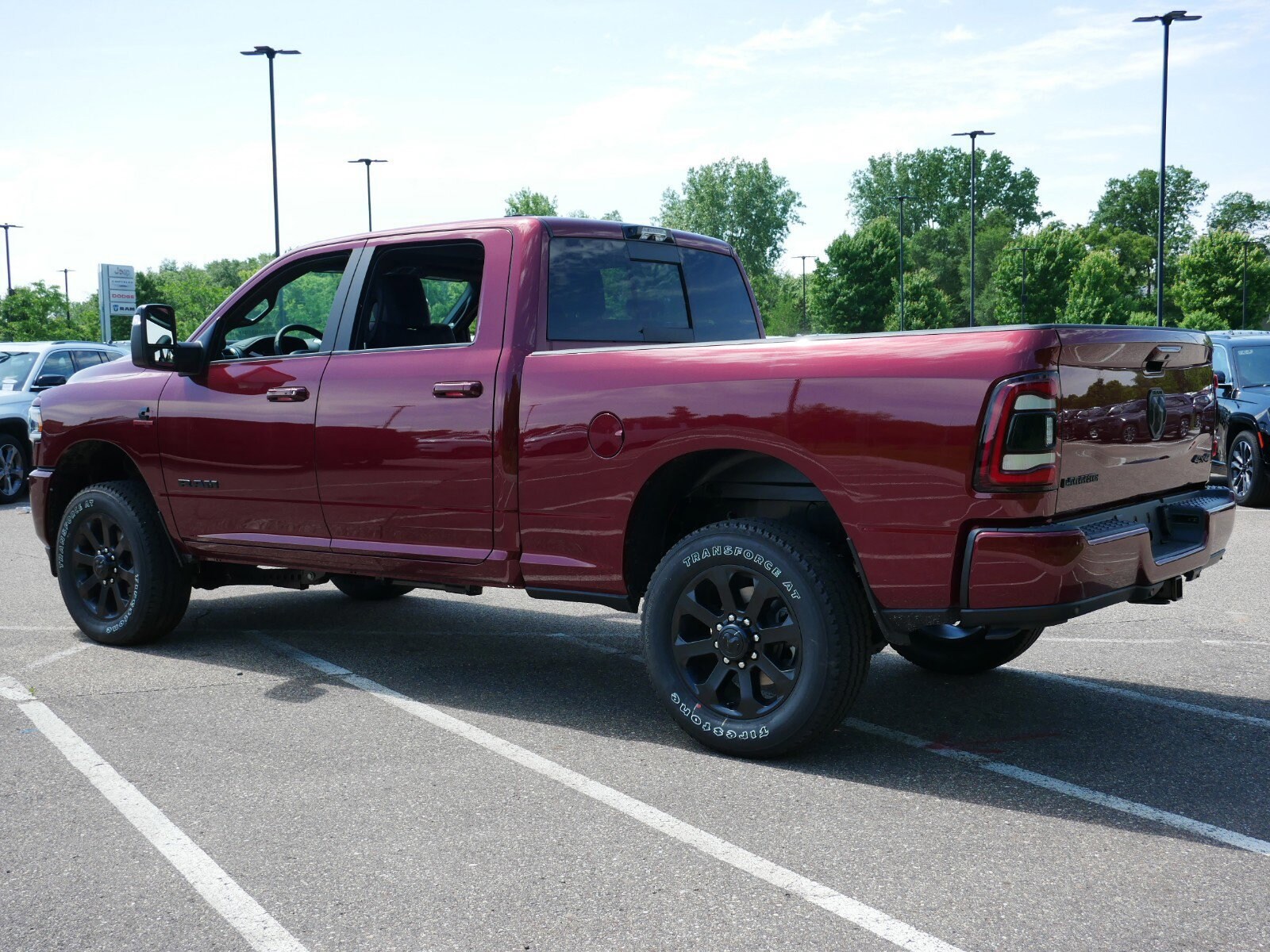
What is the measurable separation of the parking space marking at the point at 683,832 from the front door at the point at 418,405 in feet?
2.08

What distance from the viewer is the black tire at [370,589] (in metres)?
7.70

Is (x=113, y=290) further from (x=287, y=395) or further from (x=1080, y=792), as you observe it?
(x=1080, y=792)

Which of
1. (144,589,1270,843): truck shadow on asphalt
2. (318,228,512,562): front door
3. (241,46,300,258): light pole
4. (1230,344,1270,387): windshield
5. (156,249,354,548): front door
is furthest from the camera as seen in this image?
(241,46,300,258): light pole

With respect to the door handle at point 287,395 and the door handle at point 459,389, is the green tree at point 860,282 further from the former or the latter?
the door handle at point 459,389

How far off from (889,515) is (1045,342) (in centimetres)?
71

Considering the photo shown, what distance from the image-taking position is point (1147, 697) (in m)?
5.28

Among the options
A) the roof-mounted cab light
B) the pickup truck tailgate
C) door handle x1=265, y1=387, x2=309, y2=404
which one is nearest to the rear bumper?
the pickup truck tailgate

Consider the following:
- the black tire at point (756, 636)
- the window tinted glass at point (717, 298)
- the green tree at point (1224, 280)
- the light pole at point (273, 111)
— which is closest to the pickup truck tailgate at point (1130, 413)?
the black tire at point (756, 636)

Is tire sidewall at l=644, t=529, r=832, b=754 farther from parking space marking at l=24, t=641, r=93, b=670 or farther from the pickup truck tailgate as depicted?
parking space marking at l=24, t=641, r=93, b=670

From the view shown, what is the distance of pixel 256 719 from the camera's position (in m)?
5.04

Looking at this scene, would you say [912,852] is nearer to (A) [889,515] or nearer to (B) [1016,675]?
(A) [889,515]

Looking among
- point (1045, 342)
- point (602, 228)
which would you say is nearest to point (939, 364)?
point (1045, 342)

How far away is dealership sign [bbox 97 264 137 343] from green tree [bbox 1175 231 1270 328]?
193 feet

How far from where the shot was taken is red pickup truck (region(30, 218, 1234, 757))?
13.0 ft
